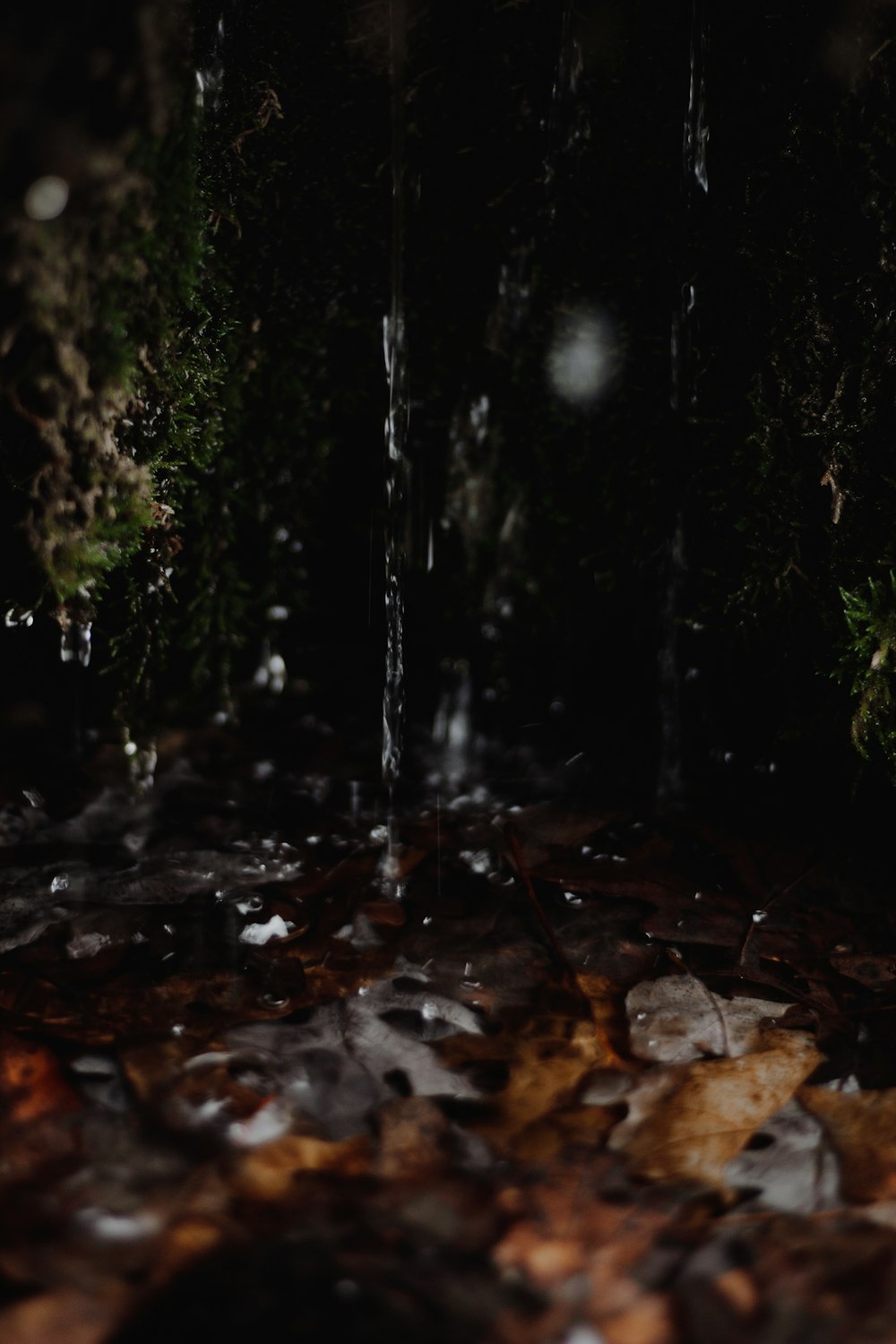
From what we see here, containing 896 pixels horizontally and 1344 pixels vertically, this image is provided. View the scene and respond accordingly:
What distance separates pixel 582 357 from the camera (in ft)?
9.24

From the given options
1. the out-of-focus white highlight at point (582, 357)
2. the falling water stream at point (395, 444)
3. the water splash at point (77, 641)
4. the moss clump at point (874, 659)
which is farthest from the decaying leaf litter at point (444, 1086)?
the out-of-focus white highlight at point (582, 357)

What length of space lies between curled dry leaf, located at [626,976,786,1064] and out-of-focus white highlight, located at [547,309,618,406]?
187cm

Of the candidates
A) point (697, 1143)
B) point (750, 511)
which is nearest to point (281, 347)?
point (750, 511)

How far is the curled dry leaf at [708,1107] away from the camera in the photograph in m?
1.28

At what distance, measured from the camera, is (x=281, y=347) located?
2.82 m

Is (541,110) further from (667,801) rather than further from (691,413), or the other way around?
(667,801)

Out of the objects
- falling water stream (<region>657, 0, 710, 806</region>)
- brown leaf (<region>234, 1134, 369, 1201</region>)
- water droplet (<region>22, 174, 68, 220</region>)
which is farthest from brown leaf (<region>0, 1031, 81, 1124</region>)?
falling water stream (<region>657, 0, 710, 806</region>)

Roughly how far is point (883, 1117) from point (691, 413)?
6.07ft

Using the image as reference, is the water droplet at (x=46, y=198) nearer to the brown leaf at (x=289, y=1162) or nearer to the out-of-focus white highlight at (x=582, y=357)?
the brown leaf at (x=289, y=1162)

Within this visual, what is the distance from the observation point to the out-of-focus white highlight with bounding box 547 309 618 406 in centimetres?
275

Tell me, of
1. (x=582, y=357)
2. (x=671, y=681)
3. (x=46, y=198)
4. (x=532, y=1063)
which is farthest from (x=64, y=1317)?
(x=582, y=357)

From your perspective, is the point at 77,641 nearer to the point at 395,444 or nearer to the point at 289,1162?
the point at 395,444

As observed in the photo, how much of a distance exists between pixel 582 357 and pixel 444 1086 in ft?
7.29

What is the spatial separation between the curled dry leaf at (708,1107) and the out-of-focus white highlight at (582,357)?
2000mm
